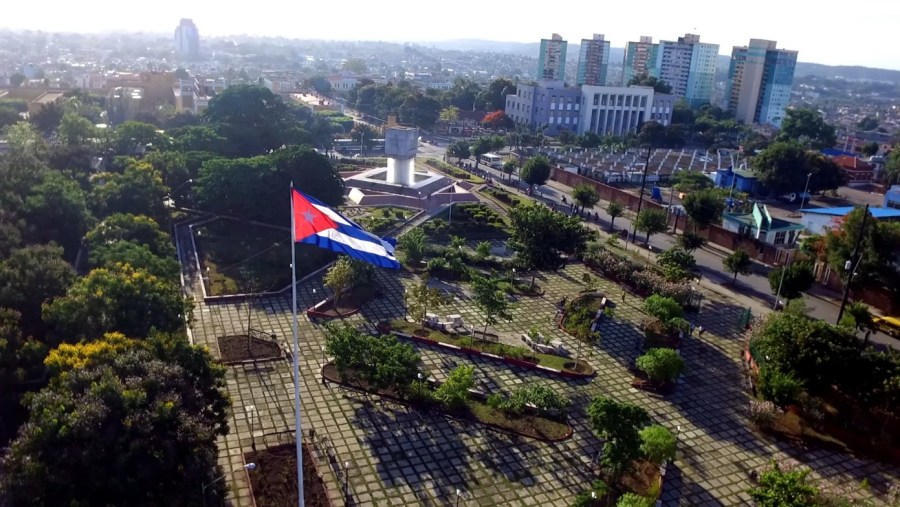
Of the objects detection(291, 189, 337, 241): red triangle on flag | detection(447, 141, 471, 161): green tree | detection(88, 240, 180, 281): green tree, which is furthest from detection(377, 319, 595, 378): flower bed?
detection(447, 141, 471, 161): green tree

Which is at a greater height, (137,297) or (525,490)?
(137,297)

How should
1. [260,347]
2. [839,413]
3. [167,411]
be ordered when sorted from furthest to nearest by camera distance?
[260,347]
[839,413]
[167,411]

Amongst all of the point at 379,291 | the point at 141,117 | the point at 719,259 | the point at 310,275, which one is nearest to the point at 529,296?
the point at 379,291

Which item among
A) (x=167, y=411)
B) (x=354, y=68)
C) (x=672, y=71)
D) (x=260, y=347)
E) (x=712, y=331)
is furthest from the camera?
(x=354, y=68)

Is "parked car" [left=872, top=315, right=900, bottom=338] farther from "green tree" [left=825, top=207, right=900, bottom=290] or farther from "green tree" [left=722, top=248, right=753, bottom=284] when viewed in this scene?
"green tree" [left=722, top=248, right=753, bottom=284]

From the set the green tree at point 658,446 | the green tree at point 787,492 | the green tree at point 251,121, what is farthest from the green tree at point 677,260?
the green tree at point 251,121

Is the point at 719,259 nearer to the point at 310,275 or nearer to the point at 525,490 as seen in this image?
the point at 310,275
